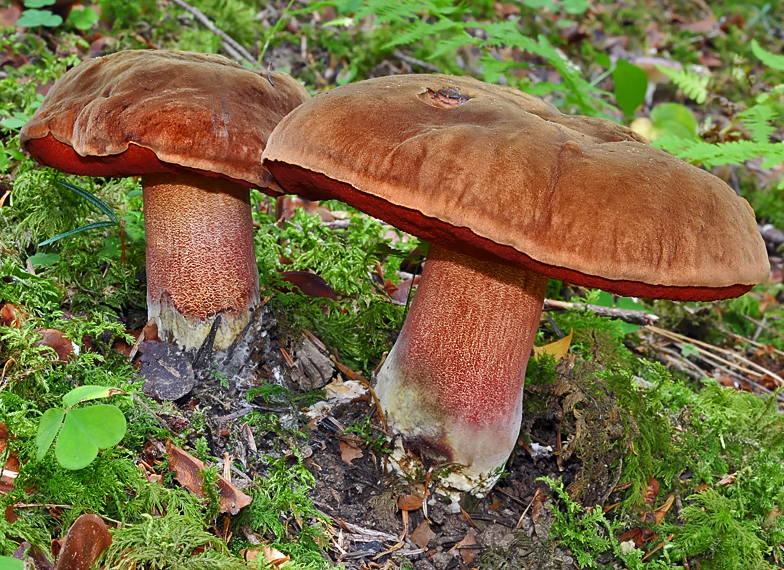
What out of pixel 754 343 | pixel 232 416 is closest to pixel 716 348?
pixel 754 343

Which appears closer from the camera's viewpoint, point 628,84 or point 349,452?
point 349,452

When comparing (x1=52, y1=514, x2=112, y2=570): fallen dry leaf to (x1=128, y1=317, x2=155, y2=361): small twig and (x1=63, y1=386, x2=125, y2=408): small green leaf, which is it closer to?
(x1=63, y1=386, x2=125, y2=408): small green leaf

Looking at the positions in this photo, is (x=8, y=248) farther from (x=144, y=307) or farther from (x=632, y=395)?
(x=632, y=395)

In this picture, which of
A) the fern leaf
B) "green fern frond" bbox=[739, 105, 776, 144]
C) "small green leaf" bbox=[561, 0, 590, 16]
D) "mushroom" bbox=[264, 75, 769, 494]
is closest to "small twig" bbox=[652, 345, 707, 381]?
"green fern frond" bbox=[739, 105, 776, 144]

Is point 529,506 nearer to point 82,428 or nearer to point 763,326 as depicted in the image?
point 82,428

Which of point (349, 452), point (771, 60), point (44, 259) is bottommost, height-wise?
point (349, 452)

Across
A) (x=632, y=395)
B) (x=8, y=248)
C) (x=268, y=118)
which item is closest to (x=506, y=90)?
(x=268, y=118)
